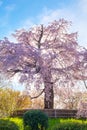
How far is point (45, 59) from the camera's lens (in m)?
24.4

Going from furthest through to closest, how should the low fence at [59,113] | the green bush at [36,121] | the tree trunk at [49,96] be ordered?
the tree trunk at [49,96] → the low fence at [59,113] → the green bush at [36,121]

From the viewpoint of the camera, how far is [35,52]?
24547mm

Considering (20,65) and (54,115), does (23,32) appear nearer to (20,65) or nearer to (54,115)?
(20,65)

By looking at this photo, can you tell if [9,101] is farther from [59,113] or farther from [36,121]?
[36,121]

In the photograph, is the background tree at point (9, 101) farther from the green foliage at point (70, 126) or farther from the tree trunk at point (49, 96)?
the green foliage at point (70, 126)

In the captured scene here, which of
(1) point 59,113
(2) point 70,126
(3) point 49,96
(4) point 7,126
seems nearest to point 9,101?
(3) point 49,96

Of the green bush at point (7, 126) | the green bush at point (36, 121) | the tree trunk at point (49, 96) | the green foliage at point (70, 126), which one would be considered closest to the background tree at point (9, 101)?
the tree trunk at point (49, 96)

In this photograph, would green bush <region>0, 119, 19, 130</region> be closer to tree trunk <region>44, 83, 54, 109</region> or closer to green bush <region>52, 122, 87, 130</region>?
green bush <region>52, 122, 87, 130</region>

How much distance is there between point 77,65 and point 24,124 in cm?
961

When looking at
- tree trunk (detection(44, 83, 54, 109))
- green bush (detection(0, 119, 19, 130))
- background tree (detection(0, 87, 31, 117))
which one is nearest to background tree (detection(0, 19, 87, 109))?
tree trunk (detection(44, 83, 54, 109))

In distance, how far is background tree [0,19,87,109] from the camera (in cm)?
2423

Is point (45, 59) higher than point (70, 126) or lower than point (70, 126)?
higher

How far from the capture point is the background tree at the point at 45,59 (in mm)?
24234

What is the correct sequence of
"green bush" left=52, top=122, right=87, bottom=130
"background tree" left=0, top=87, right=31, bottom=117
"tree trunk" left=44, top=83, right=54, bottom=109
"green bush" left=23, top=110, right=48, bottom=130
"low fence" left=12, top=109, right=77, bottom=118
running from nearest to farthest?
"green bush" left=52, top=122, right=87, bottom=130 < "green bush" left=23, top=110, right=48, bottom=130 < "low fence" left=12, top=109, right=77, bottom=118 < "tree trunk" left=44, top=83, right=54, bottom=109 < "background tree" left=0, top=87, right=31, bottom=117
